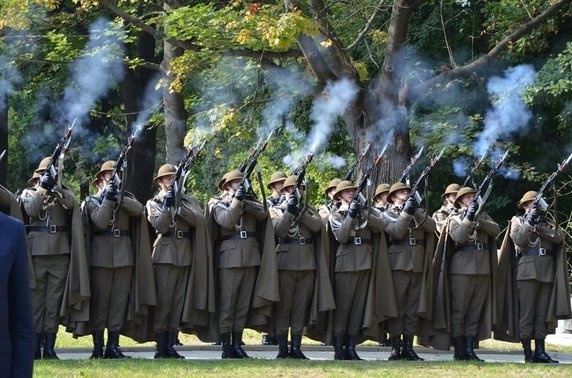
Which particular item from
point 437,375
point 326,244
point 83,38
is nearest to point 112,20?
point 83,38

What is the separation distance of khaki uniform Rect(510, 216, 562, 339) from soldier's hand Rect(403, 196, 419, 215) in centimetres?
116

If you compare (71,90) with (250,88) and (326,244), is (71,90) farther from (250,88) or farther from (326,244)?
(326,244)

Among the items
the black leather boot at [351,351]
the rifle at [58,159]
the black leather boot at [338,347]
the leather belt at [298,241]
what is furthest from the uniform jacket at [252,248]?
the rifle at [58,159]

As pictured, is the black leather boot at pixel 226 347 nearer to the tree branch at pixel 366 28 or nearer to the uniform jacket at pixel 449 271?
the uniform jacket at pixel 449 271

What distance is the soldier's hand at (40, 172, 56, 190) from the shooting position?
12016 mm

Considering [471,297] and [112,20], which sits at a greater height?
[112,20]

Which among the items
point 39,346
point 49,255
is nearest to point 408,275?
point 49,255

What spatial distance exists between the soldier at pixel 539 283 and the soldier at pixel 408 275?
0.95 meters

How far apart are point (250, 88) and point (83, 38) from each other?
3.04 metres

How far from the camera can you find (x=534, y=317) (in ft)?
45.5

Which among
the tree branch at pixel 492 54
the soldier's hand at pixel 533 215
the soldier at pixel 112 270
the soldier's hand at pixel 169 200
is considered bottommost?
the soldier at pixel 112 270

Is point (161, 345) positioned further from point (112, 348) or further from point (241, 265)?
point (241, 265)

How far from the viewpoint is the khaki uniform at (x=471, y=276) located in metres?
13.6

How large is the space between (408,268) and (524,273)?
1237 millimetres
